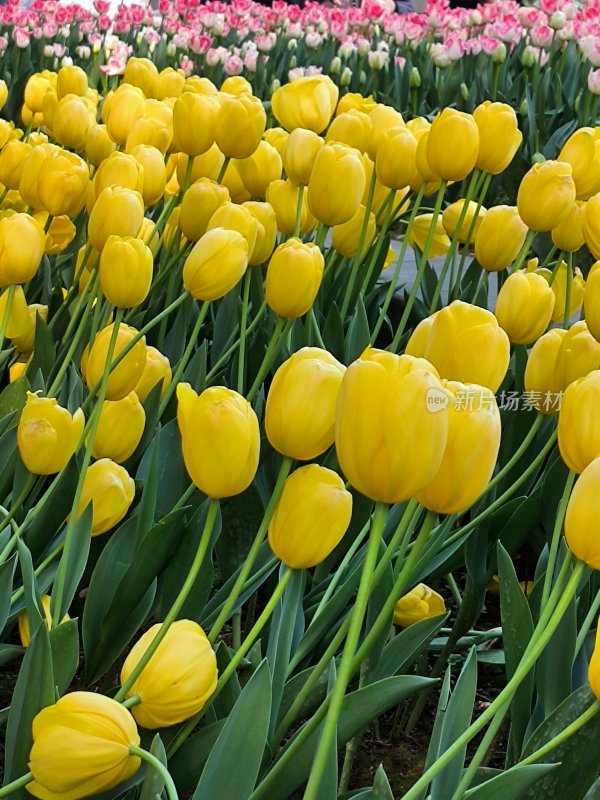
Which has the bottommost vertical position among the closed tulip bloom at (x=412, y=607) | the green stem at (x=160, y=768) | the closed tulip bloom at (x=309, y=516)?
the closed tulip bloom at (x=412, y=607)

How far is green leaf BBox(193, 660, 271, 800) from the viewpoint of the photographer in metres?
0.64

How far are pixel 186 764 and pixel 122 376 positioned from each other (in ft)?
1.12

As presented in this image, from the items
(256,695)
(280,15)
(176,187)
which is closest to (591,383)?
(256,695)

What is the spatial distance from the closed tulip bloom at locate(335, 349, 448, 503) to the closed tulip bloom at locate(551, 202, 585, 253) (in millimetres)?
731

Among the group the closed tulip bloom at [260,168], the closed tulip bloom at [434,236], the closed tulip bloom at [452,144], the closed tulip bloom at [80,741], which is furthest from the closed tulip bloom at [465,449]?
the closed tulip bloom at [434,236]

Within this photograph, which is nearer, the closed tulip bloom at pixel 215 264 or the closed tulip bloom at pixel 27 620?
the closed tulip bloom at pixel 27 620

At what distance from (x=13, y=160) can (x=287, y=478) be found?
2.82 feet

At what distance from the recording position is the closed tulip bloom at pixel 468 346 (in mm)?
716

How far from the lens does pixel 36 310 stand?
1323 mm

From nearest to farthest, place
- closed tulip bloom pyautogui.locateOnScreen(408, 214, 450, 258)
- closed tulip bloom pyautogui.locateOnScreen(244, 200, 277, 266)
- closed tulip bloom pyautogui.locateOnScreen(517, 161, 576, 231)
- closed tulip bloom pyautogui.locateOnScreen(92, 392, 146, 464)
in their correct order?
closed tulip bloom pyautogui.locateOnScreen(92, 392, 146, 464)
closed tulip bloom pyautogui.locateOnScreen(517, 161, 576, 231)
closed tulip bloom pyautogui.locateOnScreen(244, 200, 277, 266)
closed tulip bloom pyautogui.locateOnScreen(408, 214, 450, 258)

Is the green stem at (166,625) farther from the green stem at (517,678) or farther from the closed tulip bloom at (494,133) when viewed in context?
the closed tulip bloom at (494,133)

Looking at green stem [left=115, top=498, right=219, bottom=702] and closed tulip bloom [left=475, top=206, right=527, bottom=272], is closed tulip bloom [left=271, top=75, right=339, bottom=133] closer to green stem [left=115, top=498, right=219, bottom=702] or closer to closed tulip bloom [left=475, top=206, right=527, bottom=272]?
closed tulip bloom [left=475, top=206, right=527, bottom=272]

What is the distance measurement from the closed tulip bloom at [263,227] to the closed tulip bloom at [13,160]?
341 millimetres

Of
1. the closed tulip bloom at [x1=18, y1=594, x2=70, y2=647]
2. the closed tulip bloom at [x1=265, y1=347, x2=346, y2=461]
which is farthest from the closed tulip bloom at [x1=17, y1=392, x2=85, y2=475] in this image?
the closed tulip bloom at [x1=265, y1=347, x2=346, y2=461]
